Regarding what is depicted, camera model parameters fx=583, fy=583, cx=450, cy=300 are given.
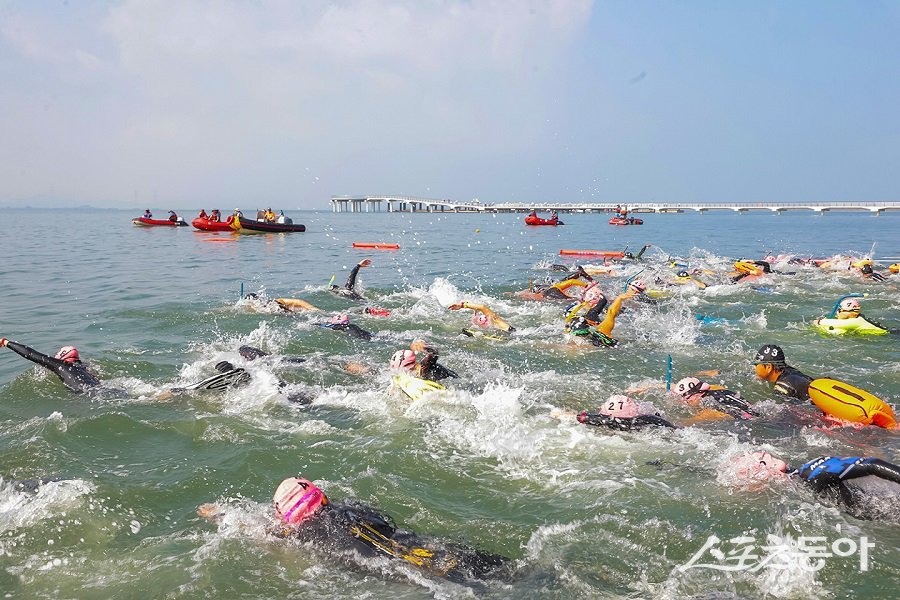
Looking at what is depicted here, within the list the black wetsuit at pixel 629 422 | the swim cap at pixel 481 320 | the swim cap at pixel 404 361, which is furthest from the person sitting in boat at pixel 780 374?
the swim cap at pixel 481 320

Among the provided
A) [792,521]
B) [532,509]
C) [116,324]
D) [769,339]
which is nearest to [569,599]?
[532,509]

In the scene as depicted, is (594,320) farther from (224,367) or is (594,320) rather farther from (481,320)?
(224,367)

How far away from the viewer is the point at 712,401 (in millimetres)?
8961

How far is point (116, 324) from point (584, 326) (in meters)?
12.5

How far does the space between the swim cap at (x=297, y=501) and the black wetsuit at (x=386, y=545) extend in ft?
0.22

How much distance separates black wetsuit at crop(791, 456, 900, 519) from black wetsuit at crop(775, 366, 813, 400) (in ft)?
11.4

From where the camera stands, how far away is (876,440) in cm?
778

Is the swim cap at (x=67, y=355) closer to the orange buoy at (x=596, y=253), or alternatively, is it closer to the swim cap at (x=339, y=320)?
the swim cap at (x=339, y=320)

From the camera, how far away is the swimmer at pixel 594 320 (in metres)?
12.8

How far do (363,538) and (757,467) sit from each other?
14.6ft

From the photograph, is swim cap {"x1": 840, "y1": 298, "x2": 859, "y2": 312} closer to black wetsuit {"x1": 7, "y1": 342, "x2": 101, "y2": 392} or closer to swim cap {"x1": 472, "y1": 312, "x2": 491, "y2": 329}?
swim cap {"x1": 472, "y1": 312, "x2": 491, "y2": 329}

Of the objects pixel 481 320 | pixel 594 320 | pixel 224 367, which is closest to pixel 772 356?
pixel 594 320

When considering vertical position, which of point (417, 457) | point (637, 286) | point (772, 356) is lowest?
point (417, 457)

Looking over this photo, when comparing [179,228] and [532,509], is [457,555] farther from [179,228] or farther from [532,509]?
[179,228]
